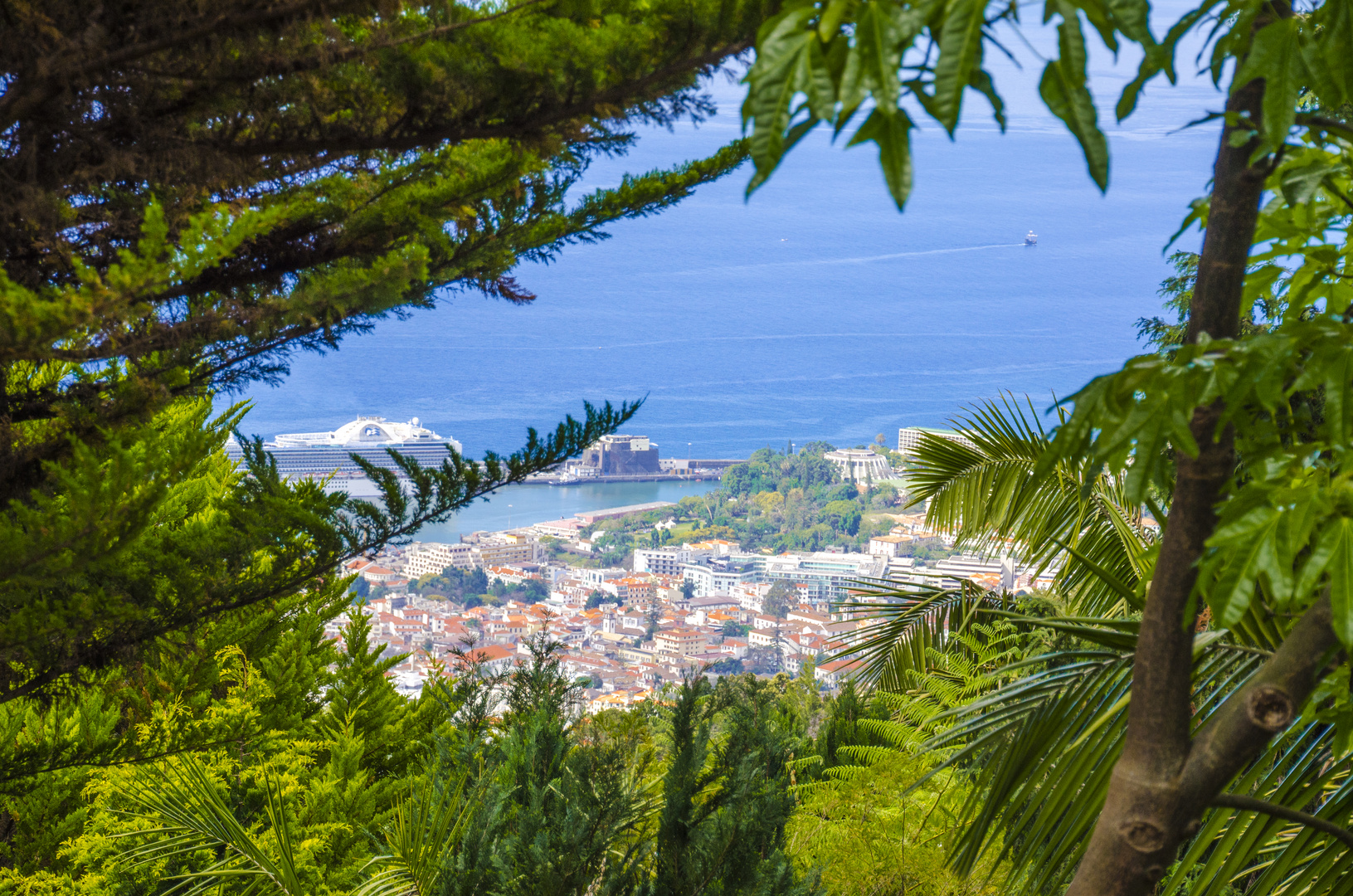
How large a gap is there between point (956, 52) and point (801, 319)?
70.2 meters

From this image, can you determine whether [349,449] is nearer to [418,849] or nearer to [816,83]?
[418,849]

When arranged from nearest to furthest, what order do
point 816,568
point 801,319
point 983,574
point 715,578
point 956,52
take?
point 956,52, point 983,574, point 816,568, point 715,578, point 801,319

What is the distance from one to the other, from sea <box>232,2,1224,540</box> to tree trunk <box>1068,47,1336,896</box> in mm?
29064

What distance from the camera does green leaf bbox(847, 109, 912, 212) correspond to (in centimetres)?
73

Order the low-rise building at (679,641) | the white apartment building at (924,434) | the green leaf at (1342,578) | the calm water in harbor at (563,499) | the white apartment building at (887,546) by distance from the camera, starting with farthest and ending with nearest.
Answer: the calm water in harbor at (563,499) < the white apartment building at (887,546) < the low-rise building at (679,641) < the white apartment building at (924,434) < the green leaf at (1342,578)

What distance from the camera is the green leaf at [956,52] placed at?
0.71 metres

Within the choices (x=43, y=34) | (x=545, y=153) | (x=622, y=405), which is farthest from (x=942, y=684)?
(x=43, y=34)

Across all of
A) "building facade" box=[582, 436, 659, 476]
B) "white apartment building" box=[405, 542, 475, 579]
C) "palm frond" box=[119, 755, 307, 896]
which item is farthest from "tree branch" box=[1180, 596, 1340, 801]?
"building facade" box=[582, 436, 659, 476]

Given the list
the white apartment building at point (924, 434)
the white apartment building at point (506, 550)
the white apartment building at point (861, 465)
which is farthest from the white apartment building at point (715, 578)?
the white apartment building at point (924, 434)

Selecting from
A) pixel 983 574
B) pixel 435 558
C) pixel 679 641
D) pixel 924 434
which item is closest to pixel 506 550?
pixel 435 558

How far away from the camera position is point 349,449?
4359 millimetres

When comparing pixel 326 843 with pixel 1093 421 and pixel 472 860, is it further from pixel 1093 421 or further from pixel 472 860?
pixel 1093 421

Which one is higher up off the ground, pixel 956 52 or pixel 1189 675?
pixel 956 52

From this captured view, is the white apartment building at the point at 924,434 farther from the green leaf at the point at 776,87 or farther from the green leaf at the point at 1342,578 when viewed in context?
the green leaf at the point at 776,87
